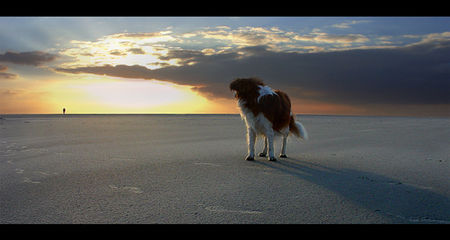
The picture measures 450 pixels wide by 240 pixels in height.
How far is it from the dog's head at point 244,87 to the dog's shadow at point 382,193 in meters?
1.68

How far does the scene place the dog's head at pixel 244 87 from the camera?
6.11 m

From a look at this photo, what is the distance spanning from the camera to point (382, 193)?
374 cm

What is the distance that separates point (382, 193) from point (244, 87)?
3.29 metres

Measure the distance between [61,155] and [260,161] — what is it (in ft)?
14.6

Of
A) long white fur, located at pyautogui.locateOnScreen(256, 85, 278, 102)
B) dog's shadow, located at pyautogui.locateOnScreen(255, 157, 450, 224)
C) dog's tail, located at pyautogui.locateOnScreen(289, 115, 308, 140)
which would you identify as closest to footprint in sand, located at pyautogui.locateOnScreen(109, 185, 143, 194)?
dog's shadow, located at pyautogui.locateOnScreen(255, 157, 450, 224)

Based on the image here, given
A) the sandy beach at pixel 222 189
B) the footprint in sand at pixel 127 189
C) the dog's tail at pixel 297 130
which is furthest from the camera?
the dog's tail at pixel 297 130

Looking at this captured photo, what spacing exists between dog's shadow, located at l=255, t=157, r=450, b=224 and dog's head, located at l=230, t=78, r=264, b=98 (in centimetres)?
168

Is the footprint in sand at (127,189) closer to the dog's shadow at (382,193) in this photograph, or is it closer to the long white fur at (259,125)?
the dog's shadow at (382,193)

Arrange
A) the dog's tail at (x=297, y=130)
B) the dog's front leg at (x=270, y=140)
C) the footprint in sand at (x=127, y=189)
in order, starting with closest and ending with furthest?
the footprint in sand at (x=127, y=189) < the dog's front leg at (x=270, y=140) < the dog's tail at (x=297, y=130)

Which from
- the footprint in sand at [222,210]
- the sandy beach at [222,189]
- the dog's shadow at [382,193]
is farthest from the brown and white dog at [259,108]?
the footprint in sand at [222,210]

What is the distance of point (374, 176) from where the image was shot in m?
4.67

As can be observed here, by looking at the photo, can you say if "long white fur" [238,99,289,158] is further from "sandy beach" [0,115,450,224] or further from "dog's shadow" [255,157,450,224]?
"dog's shadow" [255,157,450,224]

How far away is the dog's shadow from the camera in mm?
3037
